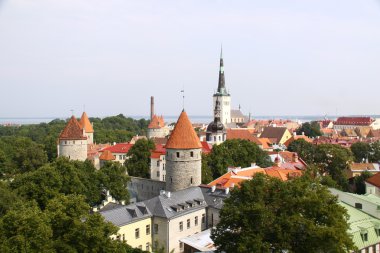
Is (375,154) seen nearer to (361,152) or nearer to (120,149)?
(361,152)

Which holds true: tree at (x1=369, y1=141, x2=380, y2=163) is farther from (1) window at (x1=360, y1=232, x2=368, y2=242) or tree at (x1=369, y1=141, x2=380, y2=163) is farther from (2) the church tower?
(2) the church tower

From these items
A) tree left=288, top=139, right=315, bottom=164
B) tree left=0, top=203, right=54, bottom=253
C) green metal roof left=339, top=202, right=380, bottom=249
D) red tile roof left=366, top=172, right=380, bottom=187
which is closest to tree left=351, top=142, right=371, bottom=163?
tree left=288, top=139, right=315, bottom=164

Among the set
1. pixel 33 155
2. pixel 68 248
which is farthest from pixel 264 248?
pixel 33 155

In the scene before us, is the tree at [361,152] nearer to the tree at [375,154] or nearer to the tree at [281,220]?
the tree at [375,154]

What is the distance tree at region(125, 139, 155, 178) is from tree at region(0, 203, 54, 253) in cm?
2919

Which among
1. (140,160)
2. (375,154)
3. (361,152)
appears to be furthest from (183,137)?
(361,152)

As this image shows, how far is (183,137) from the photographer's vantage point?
113 feet

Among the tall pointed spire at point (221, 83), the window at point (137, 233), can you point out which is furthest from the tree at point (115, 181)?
the tall pointed spire at point (221, 83)

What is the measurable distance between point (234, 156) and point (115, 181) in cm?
1410

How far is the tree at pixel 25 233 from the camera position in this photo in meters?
16.0

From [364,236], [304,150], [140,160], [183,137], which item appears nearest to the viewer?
[364,236]

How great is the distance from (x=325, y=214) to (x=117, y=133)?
7399 cm

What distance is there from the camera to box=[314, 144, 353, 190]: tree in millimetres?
42625

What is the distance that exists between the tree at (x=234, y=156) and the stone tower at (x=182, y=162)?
819 cm
